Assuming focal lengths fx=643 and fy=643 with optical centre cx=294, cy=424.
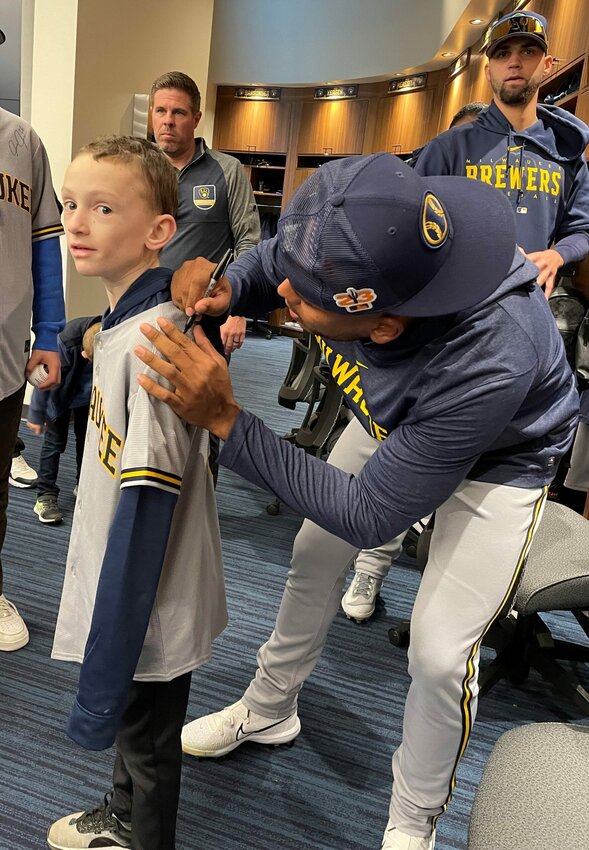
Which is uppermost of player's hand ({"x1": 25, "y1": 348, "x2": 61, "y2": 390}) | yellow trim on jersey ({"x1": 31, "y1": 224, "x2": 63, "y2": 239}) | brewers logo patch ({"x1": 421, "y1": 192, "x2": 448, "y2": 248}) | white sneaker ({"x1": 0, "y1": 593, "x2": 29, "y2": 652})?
brewers logo patch ({"x1": 421, "y1": 192, "x2": 448, "y2": 248})

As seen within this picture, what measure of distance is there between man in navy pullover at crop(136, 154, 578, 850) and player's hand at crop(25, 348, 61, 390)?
0.70m

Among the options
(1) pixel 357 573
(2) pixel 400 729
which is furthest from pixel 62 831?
(1) pixel 357 573

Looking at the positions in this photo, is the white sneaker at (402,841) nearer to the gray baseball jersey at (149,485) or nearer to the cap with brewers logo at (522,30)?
the gray baseball jersey at (149,485)

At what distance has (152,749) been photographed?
1119 millimetres

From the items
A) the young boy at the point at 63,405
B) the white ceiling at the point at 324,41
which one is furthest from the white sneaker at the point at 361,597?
the white ceiling at the point at 324,41

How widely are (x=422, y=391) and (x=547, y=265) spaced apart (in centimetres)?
80

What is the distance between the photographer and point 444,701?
1234mm

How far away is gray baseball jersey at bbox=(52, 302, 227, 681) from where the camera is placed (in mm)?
934

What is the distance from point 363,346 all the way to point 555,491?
9.13 feet

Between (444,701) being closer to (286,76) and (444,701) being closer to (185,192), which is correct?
(185,192)

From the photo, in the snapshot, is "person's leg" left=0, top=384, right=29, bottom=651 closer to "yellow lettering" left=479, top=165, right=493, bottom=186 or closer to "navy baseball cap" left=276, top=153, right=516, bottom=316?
"navy baseball cap" left=276, top=153, right=516, bottom=316

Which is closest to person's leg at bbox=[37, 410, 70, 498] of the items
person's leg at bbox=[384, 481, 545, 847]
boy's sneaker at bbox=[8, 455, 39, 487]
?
boy's sneaker at bbox=[8, 455, 39, 487]

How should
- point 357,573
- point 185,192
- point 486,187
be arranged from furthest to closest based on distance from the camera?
1. point 185,192
2. point 357,573
3. point 486,187

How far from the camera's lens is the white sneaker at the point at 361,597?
237 cm
